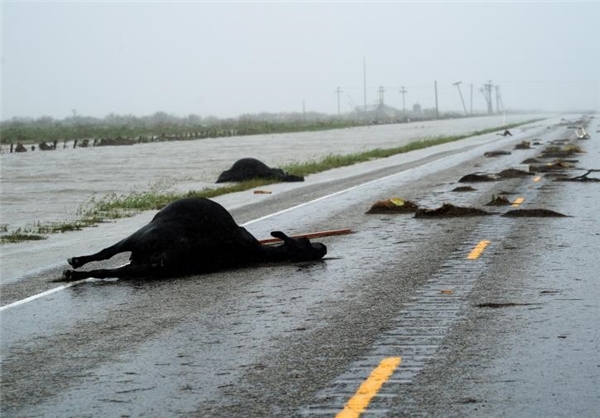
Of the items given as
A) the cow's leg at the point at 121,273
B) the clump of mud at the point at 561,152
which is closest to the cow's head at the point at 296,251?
the cow's leg at the point at 121,273

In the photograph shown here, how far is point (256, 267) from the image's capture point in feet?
41.7

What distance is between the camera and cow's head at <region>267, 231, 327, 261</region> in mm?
12891

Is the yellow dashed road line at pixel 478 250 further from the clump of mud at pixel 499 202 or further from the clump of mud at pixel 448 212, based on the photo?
the clump of mud at pixel 499 202

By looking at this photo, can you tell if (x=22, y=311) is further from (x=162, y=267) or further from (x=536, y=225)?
(x=536, y=225)

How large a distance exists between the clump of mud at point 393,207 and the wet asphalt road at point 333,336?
4212 millimetres

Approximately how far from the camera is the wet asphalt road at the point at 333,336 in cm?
670

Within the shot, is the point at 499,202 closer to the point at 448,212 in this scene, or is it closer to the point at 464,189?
the point at 448,212

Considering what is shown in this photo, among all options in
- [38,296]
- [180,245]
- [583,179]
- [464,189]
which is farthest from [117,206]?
[38,296]

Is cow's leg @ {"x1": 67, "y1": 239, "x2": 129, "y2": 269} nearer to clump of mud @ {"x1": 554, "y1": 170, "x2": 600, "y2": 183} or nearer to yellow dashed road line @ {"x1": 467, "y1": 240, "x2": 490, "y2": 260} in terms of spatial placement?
yellow dashed road line @ {"x1": 467, "y1": 240, "x2": 490, "y2": 260}

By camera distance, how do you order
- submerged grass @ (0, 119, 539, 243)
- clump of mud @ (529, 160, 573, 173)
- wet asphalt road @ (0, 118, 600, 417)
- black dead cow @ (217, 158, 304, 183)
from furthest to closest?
1. black dead cow @ (217, 158, 304, 183)
2. clump of mud @ (529, 160, 573, 173)
3. submerged grass @ (0, 119, 539, 243)
4. wet asphalt road @ (0, 118, 600, 417)

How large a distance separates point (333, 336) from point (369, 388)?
1747mm

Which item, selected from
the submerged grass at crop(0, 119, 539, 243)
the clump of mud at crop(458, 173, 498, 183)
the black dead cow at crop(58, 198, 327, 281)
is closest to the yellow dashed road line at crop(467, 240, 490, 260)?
the black dead cow at crop(58, 198, 327, 281)

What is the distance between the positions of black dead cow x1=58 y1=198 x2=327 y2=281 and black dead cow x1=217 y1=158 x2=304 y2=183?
19.3 metres

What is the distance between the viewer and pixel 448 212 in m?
18.5
